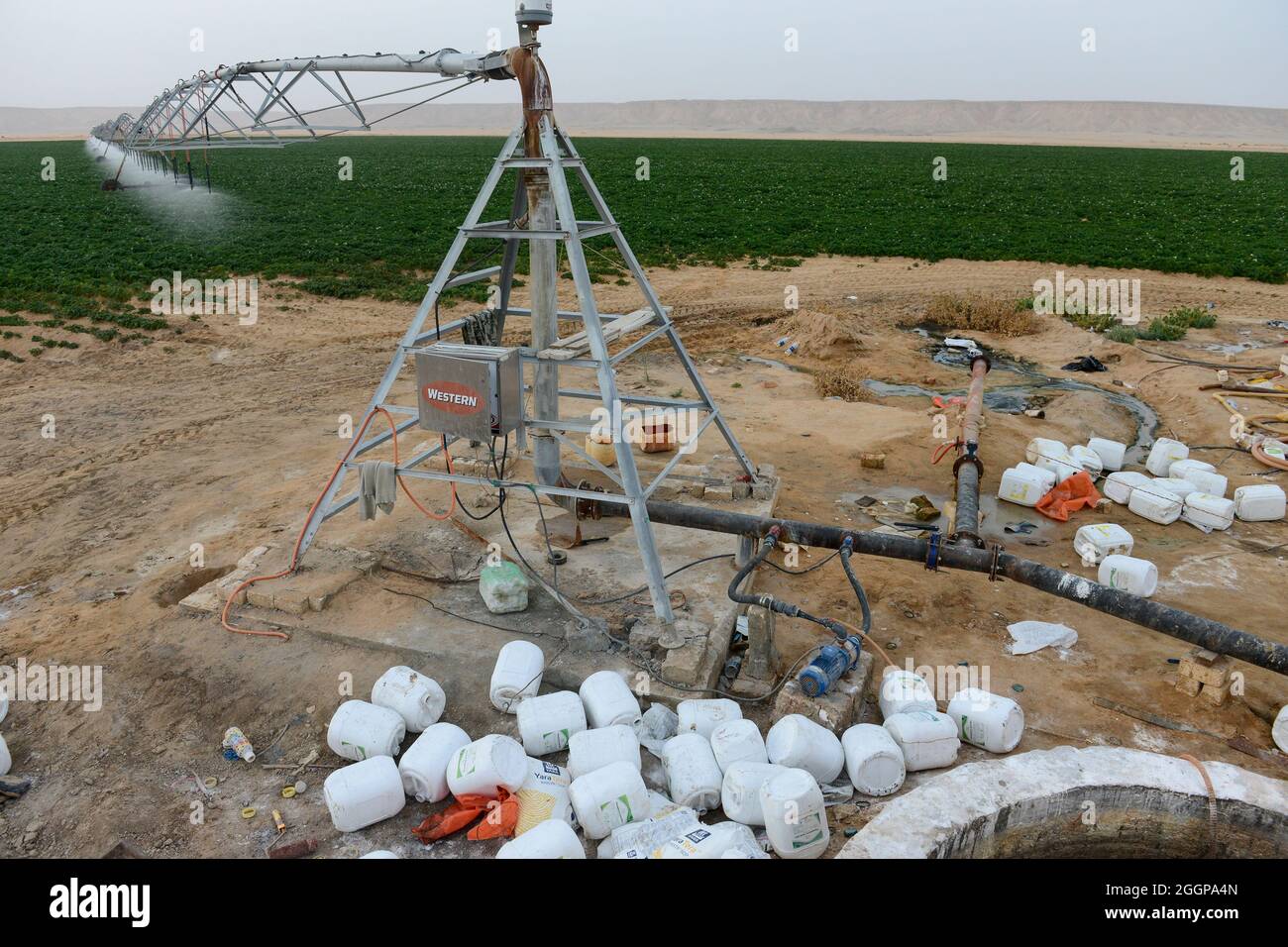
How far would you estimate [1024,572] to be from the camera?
5828 mm

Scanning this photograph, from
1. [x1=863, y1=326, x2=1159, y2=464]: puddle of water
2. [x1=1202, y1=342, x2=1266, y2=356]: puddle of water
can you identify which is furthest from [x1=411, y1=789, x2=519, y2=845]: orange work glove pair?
[x1=1202, y1=342, x2=1266, y2=356]: puddle of water

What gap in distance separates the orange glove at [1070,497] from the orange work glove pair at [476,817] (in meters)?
6.85

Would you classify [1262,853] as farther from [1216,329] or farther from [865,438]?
[1216,329]

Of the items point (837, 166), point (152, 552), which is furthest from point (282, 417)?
point (837, 166)

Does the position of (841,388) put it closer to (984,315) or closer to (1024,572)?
(984,315)

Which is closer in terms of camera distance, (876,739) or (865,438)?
(876,739)

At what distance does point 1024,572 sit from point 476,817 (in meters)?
3.82

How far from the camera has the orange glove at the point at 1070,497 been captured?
9.23 metres

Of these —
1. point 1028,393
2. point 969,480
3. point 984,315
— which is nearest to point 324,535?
point 969,480

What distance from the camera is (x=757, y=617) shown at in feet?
20.4

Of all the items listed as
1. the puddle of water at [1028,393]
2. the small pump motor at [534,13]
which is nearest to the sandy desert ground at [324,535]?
the puddle of water at [1028,393]

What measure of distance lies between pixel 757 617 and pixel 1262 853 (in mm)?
3057

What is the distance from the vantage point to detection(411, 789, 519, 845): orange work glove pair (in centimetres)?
466

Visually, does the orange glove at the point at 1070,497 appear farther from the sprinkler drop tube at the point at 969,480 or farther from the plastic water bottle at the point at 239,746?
the plastic water bottle at the point at 239,746
